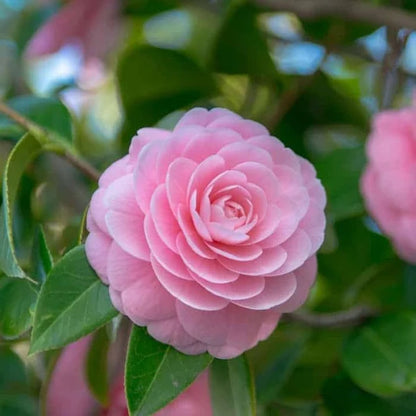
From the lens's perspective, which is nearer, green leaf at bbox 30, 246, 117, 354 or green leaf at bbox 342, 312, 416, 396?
green leaf at bbox 30, 246, 117, 354

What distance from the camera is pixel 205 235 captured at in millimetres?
542

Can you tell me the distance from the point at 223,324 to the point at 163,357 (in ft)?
0.14

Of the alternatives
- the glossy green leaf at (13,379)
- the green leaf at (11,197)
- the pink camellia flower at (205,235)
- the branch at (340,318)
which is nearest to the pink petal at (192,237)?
the pink camellia flower at (205,235)

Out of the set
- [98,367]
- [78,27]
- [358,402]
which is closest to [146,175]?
[98,367]

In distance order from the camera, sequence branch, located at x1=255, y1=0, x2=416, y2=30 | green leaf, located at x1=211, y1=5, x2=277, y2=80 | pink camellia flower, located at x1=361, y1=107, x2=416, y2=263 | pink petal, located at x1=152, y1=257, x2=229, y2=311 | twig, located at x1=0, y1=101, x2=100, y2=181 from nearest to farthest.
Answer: pink petal, located at x1=152, y1=257, x2=229, y2=311 < twig, located at x1=0, y1=101, x2=100, y2=181 < pink camellia flower, located at x1=361, y1=107, x2=416, y2=263 < branch, located at x1=255, y1=0, x2=416, y2=30 < green leaf, located at x1=211, y1=5, x2=277, y2=80

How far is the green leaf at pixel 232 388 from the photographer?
0.59 m

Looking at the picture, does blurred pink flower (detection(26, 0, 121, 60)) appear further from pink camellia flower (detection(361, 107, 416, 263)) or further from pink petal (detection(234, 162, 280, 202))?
pink petal (detection(234, 162, 280, 202))

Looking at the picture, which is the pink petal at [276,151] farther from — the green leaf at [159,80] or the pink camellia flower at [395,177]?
the green leaf at [159,80]

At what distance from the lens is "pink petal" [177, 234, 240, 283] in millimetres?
536

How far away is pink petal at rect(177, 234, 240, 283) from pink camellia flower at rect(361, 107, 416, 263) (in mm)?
267

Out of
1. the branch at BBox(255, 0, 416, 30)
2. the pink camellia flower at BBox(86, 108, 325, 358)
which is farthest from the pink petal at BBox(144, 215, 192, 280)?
the branch at BBox(255, 0, 416, 30)

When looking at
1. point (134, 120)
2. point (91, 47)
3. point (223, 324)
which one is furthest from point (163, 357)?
point (91, 47)

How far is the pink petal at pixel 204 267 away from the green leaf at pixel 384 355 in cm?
22

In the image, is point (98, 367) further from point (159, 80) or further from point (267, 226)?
point (159, 80)
